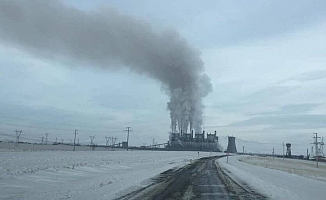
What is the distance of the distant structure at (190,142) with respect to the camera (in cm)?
13075

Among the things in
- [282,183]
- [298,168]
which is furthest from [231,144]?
[282,183]

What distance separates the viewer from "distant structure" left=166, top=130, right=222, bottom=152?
5148 inches

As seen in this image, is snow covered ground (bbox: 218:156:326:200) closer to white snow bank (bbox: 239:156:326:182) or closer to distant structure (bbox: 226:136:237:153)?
white snow bank (bbox: 239:156:326:182)

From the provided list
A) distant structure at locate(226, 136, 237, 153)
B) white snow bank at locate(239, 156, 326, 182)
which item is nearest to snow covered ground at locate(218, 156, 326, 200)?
white snow bank at locate(239, 156, 326, 182)

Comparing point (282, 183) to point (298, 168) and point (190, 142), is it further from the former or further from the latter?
point (190, 142)

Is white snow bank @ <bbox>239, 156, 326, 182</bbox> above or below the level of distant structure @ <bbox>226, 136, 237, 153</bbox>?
below

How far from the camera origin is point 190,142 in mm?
135250

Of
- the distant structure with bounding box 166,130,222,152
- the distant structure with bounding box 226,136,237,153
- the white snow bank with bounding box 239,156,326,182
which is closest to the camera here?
the white snow bank with bounding box 239,156,326,182

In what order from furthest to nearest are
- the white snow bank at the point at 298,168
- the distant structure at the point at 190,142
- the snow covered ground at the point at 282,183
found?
the distant structure at the point at 190,142 → the white snow bank at the point at 298,168 → the snow covered ground at the point at 282,183

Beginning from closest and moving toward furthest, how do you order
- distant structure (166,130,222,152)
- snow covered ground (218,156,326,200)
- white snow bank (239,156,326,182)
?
snow covered ground (218,156,326,200) → white snow bank (239,156,326,182) → distant structure (166,130,222,152)

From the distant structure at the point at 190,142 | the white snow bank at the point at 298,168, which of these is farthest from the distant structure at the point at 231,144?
the white snow bank at the point at 298,168

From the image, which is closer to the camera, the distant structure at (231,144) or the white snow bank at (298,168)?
the white snow bank at (298,168)

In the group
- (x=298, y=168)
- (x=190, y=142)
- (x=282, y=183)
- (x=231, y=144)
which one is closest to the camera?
(x=282, y=183)

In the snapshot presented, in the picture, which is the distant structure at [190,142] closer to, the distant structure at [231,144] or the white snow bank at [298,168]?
the distant structure at [231,144]
